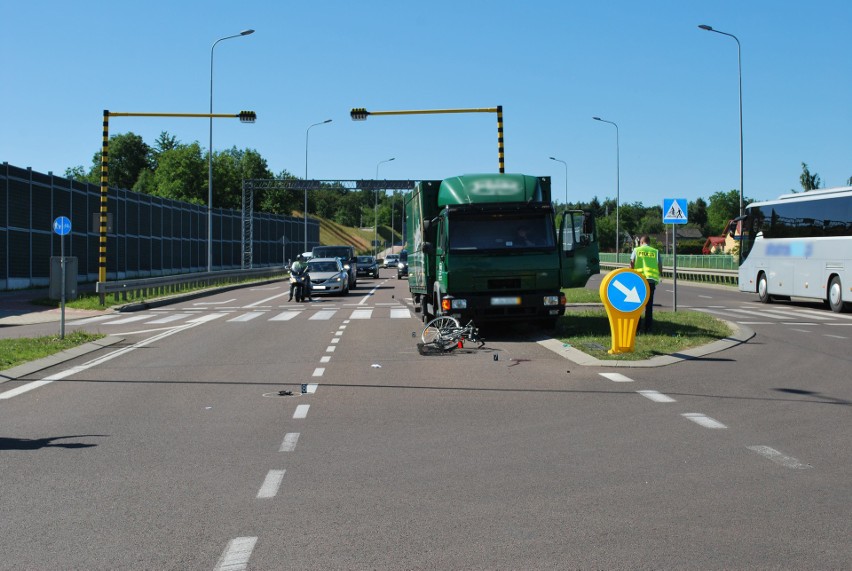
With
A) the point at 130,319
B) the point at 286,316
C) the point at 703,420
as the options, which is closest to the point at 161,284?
the point at 130,319

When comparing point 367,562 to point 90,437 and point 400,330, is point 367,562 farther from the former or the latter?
point 400,330

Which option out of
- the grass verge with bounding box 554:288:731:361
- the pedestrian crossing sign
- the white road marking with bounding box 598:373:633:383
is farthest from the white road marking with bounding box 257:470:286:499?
the pedestrian crossing sign

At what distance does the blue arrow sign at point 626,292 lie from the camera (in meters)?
14.6

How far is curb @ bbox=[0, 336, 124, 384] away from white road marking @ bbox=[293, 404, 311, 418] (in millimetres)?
4765

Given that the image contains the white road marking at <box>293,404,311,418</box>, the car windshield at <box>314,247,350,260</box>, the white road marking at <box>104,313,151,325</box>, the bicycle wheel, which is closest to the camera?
the white road marking at <box>293,404,311,418</box>

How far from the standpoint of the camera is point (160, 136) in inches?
6014

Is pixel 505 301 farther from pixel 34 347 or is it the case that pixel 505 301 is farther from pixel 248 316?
pixel 248 316

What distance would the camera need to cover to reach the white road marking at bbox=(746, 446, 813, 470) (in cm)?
714

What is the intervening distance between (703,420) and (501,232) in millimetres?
10092

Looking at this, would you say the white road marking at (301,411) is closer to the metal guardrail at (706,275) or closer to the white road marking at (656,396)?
the white road marking at (656,396)

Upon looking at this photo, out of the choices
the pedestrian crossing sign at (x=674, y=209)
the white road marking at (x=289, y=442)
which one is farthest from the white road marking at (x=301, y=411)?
the pedestrian crossing sign at (x=674, y=209)

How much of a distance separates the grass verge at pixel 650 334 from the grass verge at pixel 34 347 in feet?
27.8

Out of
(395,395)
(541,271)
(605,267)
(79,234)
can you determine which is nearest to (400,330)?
(541,271)

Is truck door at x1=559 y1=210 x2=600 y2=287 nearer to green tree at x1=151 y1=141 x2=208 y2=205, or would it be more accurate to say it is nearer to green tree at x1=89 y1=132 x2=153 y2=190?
green tree at x1=151 y1=141 x2=208 y2=205
